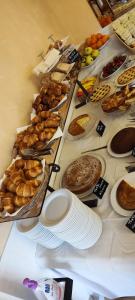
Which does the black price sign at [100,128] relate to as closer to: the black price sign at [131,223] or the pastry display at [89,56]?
the black price sign at [131,223]

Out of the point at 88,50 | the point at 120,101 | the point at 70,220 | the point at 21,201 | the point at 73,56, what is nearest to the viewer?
the point at 70,220

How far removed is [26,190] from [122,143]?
0.44 m

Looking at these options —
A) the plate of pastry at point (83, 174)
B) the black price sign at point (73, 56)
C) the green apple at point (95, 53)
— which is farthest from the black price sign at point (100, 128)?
the green apple at point (95, 53)

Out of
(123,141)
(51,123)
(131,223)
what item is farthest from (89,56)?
(131,223)

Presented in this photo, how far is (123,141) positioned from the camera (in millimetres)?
1256

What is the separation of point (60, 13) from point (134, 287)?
2.22 meters

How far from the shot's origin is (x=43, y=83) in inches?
76.1

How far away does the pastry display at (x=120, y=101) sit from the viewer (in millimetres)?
1378

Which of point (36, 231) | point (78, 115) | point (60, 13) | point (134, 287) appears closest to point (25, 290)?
point (36, 231)

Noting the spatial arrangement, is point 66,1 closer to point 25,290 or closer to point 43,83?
point 43,83

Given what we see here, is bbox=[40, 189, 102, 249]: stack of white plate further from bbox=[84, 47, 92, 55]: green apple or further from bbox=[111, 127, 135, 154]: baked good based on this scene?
bbox=[84, 47, 92, 55]: green apple

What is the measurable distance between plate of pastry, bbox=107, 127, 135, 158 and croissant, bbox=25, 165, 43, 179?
12.1 inches

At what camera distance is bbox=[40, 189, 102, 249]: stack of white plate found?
955 millimetres

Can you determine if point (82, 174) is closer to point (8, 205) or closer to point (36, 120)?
point (8, 205)
